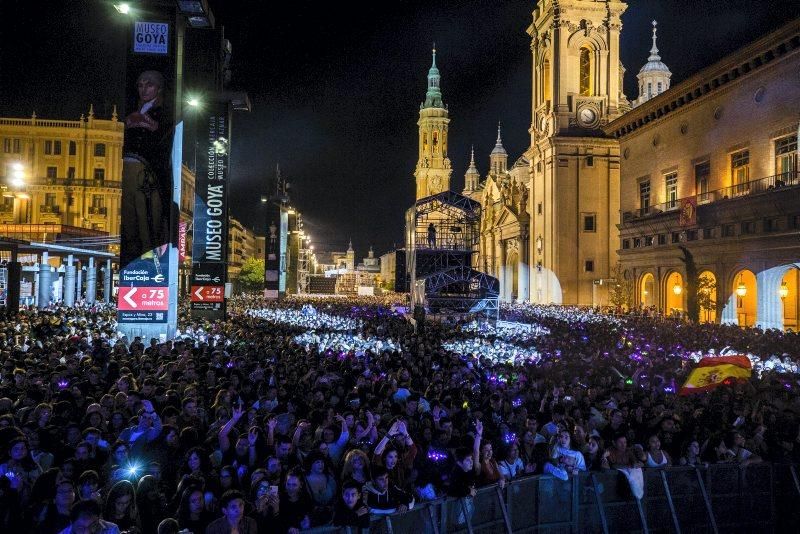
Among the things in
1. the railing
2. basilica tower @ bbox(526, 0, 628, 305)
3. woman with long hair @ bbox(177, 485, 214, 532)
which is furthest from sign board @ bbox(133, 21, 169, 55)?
basilica tower @ bbox(526, 0, 628, 305)

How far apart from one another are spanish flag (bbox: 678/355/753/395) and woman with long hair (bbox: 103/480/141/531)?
32.3 ft

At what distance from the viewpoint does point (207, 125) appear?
102ft

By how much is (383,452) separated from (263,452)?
161 cm

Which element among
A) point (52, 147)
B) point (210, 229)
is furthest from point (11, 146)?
point (210, 229)

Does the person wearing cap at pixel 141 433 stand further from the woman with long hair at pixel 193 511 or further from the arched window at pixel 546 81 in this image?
the arched window at pixel 546 81

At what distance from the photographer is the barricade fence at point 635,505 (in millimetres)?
6891

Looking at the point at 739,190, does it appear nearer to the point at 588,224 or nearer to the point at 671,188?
the point at 671,188

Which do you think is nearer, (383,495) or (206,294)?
(383,495)

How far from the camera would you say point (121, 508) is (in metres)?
5.65

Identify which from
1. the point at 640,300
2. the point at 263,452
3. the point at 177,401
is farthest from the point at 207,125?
the point at 640,300

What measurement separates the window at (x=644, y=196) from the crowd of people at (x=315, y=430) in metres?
31.9

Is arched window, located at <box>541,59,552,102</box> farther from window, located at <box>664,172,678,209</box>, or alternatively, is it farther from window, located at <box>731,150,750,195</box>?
window, located at <box>731,150,750,195</box>

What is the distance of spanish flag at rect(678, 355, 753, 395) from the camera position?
1209 cm

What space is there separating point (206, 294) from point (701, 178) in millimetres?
30306
